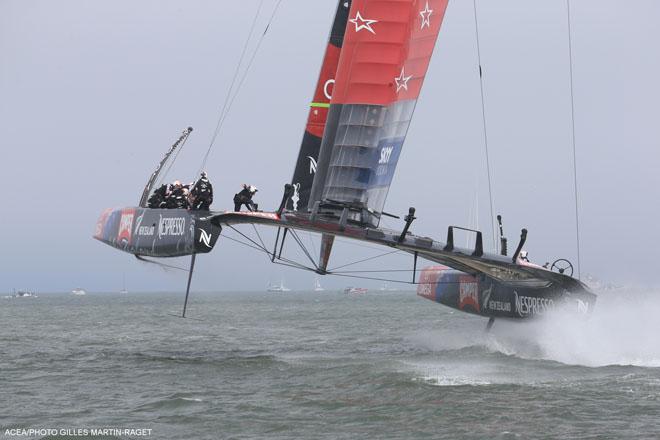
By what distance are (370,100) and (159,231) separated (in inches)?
158

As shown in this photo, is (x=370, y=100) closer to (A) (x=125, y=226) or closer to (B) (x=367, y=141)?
(B) (x=367, y=141)

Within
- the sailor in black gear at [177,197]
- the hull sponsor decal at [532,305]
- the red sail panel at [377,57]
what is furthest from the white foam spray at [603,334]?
the sailor in black gear at [177,197]

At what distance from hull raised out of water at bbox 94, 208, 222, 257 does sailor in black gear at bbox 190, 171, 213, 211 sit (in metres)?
0.15

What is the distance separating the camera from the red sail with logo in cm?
1441

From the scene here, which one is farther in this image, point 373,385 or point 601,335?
point 601,335

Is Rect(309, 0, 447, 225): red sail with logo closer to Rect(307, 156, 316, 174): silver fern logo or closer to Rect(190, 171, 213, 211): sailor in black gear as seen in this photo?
Rect(190, 171, 213, 211): sailor in black gear

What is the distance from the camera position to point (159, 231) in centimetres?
1562

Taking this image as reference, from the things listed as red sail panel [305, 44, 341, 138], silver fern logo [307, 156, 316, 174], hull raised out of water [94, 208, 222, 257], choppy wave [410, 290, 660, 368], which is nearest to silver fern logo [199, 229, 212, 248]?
hull raised out of water [94, 208, 222, 257]

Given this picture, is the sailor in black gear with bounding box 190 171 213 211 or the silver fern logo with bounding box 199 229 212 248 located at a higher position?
the sailor in black gear with bounding box 190 171 213 211

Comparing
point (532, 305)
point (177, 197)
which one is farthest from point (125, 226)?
Result: point (532, 305)

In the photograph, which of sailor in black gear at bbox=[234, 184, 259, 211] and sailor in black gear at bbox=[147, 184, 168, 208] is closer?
sailor in black gear at bbox=[234, 184, 259, 211]

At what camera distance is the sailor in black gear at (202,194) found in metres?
14.8

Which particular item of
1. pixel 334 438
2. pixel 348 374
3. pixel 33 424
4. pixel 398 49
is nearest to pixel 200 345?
pixel 348 374

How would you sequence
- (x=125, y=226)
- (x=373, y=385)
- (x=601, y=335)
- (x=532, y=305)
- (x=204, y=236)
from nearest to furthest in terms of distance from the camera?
(x=373, y=385)
(x=204, y=236)
(x=601, y=335)
(x=532, y=305)
(x=125, y=226)
